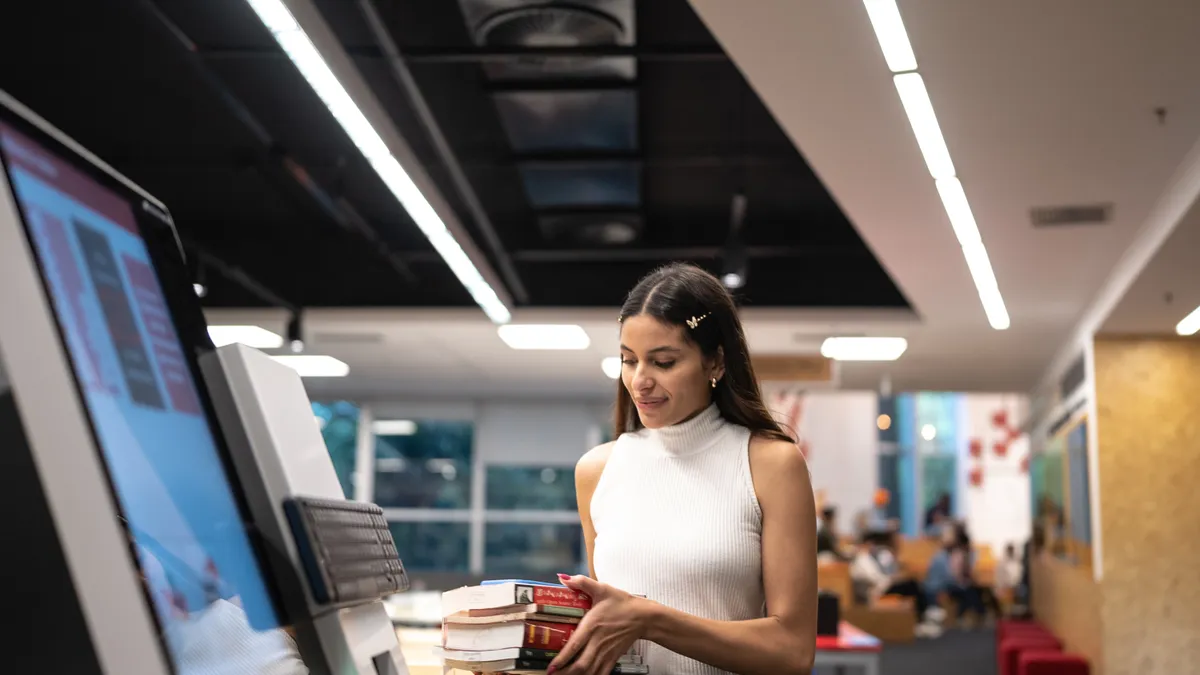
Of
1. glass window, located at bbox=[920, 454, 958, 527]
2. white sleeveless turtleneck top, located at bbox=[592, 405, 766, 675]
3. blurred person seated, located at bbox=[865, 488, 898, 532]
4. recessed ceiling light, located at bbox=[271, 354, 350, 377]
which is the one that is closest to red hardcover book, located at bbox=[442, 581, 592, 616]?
white sleeveless turtleneck top, located at bbox=[592, 405, 766, 675]

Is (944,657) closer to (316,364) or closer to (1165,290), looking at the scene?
(1165,290)

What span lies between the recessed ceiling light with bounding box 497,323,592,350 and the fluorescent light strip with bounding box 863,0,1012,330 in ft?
11.9

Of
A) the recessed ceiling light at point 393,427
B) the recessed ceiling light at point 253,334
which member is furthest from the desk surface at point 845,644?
the recessed ceiling light at point 393,427

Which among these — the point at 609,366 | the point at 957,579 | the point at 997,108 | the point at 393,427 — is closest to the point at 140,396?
the point at 997,108

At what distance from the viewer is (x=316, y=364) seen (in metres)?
12.6

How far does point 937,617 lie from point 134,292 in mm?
15780

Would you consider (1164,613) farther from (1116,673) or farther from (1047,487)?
(1047,487)

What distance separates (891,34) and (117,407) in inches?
142

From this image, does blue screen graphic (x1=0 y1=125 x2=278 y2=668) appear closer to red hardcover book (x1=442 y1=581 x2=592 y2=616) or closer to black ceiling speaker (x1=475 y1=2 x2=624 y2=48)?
red hardcover book (x1=442 y1=581 x2=592 y2=616)

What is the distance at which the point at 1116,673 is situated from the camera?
834cm

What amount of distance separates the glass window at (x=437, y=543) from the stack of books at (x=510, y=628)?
15.1 metres

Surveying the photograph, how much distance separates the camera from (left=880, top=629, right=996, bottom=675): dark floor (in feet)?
36.9

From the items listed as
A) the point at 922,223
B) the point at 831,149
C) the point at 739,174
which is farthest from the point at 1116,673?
the point at 831,149

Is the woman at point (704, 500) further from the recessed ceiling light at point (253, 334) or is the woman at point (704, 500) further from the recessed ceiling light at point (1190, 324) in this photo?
the recessed ceiling light at point (253, 334)
